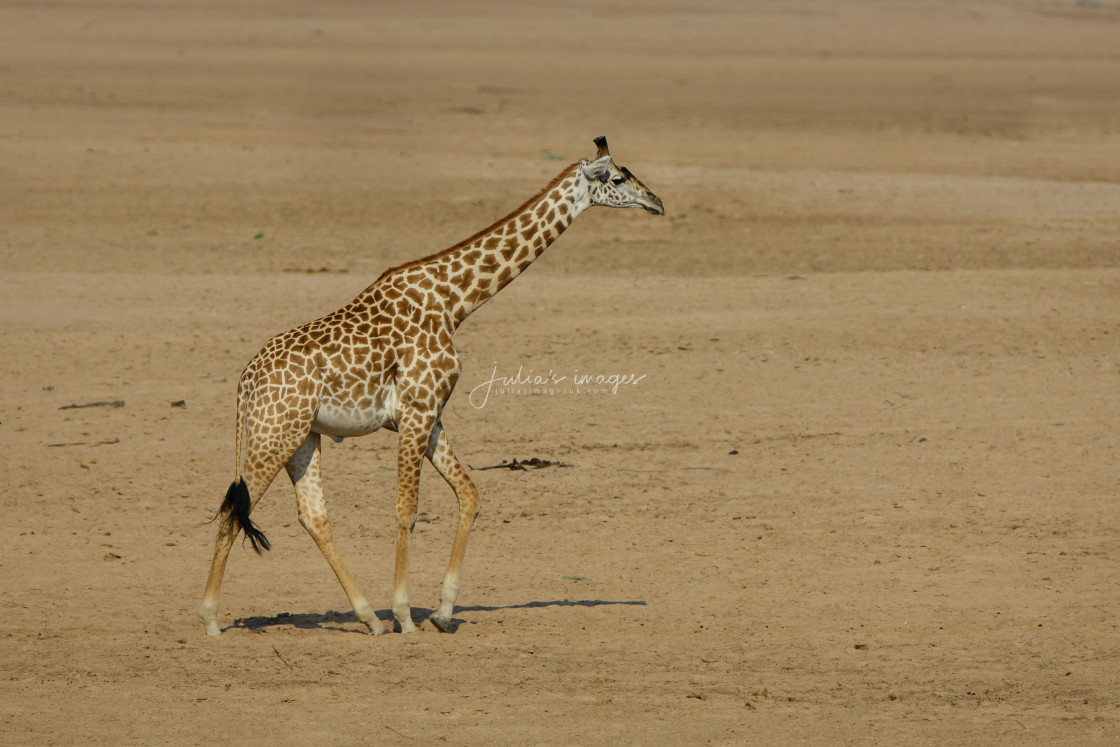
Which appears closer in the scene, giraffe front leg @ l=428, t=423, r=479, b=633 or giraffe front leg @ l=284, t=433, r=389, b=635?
giraffe front leg @ l=284, t=433, r=389, b=635

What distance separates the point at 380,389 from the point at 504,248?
3.96 feet

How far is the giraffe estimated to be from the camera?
294 inches

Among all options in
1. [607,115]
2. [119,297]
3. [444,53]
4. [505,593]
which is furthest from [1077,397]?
[444,53]

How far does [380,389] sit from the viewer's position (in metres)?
7.69

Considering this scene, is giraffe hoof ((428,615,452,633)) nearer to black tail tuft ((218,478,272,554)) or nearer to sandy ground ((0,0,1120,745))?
sandy ground ((0,0,1120,745))

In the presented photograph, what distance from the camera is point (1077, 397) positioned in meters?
12.6

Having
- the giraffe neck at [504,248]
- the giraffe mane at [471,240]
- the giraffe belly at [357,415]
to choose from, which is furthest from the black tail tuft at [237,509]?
the giraffe neck at [504,248]

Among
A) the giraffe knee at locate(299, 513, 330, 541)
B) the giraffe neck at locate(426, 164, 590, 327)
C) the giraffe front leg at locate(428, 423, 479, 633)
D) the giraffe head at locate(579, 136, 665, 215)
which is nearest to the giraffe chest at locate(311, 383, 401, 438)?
the giraffe front leg at locate(428, 423, 479, 633)

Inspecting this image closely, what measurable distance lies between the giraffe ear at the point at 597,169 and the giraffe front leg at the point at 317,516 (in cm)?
229

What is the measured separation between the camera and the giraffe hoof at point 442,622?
7.79 m

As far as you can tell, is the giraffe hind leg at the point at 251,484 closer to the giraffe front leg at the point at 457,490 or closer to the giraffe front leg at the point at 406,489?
the giraffe front leg at the point at 406,489

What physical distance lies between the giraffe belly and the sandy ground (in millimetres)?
1185

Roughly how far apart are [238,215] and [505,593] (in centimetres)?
1252

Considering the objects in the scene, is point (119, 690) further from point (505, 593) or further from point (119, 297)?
point (119, 297)
